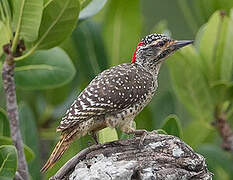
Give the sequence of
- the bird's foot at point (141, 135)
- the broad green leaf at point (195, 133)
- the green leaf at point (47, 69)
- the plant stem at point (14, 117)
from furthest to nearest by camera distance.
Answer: the broad green leaf at point (195, 133)
the green leaf at point (47, 69)
the plant stem at point (14, 117)
the bird's foot at point (141, 135)

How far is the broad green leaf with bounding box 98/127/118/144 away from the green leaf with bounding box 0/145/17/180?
0.61m

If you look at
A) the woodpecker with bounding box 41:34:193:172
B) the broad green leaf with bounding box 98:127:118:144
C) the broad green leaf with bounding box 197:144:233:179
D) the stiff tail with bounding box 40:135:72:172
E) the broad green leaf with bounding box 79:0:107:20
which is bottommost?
the broad green leaf with bounding box 197:144:233:179

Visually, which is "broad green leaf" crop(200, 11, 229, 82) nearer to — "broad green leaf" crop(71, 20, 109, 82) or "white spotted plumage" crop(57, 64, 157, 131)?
"broad green leaf" crop(71, 20, 109, 82)

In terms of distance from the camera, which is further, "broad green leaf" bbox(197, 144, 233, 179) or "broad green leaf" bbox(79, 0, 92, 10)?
"broad green leaf" bbox(197, 144, 233, 179)

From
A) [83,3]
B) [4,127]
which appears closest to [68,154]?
[4,127]

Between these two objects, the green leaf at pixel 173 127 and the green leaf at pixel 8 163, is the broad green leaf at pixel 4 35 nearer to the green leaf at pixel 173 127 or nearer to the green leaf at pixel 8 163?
the green leaf at pixel 8 163

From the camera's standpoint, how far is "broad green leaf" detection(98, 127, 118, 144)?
17.5 feet

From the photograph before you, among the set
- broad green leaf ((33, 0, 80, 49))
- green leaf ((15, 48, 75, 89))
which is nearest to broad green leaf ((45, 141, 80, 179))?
green leaf ((15, 48, 75, 89))

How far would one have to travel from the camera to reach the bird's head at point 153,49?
596 cm

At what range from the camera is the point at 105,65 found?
268 inches

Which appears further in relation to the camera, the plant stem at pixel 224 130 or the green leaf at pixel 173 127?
the plant stem at pixel 224 130

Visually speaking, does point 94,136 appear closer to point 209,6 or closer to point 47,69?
point 47,69

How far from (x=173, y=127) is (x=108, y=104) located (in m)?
0.56

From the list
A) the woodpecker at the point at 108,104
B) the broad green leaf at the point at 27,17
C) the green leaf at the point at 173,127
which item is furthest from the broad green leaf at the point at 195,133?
the broad green leaf at the point at 27,17
